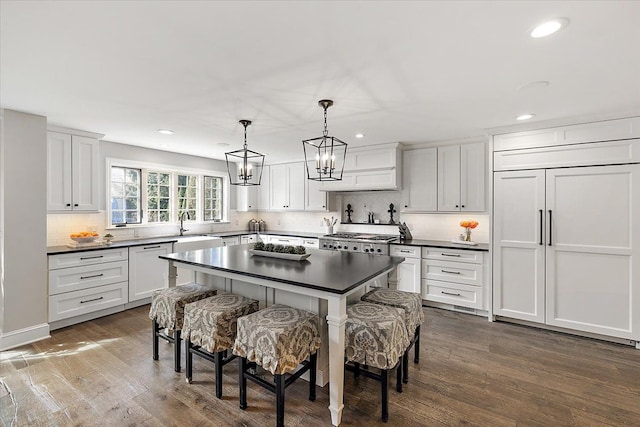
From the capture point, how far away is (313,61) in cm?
202

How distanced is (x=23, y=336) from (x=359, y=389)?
11.3 feet

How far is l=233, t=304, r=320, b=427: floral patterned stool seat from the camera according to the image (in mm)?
1906

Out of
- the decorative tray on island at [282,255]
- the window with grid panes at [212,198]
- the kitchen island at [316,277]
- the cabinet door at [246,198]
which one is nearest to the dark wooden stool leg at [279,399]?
the kitchen island at [316,277]

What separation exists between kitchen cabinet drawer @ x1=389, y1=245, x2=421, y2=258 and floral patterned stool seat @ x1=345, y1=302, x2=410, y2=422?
2248 mm

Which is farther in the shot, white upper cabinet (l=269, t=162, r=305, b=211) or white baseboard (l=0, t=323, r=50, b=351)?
white upper cabinet (l=269, t=162, r=305, b=211)

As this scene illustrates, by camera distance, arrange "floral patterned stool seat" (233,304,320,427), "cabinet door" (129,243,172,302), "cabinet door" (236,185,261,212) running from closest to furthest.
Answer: "floral patterned stool seat" (233,304,320,427) → "cabinet door" (129,243,172,302) → "cabinet door" (236,185,261,212)

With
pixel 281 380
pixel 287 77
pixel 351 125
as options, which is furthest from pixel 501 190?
pixel 281 380

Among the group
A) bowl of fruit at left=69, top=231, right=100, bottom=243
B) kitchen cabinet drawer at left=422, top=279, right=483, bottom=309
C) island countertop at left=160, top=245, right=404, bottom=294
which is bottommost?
kitchen cabinet drawer at left=422, top=279, right=483, bottom=309

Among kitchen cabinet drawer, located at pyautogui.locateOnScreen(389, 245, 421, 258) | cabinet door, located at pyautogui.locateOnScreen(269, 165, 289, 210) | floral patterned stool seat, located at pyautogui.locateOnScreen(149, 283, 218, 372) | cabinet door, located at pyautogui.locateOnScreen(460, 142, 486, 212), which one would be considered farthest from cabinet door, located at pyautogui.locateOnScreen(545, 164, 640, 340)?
cabinet door, located at pyautogui.locateOnScreen(269, 165, 289, 210)

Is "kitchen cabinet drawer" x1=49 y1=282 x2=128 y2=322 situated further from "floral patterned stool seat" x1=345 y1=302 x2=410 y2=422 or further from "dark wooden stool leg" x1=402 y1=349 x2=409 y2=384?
"dark wooden stool leg" x1=402 y1=349 x2=409 y2=384

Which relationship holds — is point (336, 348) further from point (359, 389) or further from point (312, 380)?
point (359, 389)

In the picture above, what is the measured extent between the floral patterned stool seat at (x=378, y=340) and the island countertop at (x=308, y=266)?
0.27m

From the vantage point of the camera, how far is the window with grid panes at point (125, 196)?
15.1 ft

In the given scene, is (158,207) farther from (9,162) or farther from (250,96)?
(250,96)
